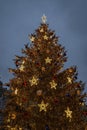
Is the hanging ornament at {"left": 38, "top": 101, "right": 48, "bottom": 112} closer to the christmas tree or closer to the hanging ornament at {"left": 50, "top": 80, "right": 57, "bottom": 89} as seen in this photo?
the christmas tree

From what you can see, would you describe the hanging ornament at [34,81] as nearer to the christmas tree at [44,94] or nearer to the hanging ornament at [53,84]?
the christmas tree at [44,94]

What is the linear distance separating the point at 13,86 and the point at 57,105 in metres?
3.12

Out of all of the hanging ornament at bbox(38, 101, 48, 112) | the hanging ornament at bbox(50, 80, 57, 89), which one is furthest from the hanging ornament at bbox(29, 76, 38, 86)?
the hanging ornament at bbox(38, 101, 48, 112)

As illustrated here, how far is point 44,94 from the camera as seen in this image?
18156mm

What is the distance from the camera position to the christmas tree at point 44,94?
17.8 metres

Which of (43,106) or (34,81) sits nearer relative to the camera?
(43,106)

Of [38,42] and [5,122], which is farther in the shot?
[38,42]

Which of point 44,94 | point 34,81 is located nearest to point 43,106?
point 44,94

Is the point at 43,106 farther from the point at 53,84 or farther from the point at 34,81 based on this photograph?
the point at 34,81

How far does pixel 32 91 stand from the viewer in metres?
18.4

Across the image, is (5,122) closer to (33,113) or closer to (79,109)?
(33,113)

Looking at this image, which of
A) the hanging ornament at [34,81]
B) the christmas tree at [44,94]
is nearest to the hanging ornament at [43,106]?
the christmas tree at [44,94]

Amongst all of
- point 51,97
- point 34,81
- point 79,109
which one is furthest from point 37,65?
point 79,109

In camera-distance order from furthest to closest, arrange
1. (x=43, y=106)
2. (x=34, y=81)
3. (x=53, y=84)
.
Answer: (x=34, y=81) → (x=53, y=84) → (x=43, y=106)
